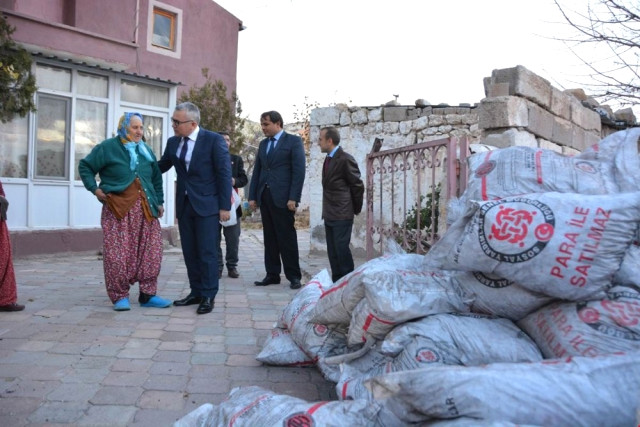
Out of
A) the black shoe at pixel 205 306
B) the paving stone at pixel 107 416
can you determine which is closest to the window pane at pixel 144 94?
the black shoe at pixel 205 306

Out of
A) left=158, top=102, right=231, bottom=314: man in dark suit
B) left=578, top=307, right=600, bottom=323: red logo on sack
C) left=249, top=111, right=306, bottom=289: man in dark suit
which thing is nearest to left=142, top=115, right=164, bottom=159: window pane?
left=249, top=111, right=306, bottom=289: man in dark suit

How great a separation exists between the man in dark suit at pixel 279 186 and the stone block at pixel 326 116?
2765mm

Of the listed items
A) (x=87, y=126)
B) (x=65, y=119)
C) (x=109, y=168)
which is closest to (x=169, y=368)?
(x=109, y=168)

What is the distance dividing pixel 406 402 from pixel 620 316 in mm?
900

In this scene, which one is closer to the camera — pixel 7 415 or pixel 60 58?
pixel 7 415

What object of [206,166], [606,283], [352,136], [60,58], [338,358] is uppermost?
[60,58]

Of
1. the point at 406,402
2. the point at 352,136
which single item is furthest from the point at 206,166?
the point at 352,136

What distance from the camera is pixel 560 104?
6176mm

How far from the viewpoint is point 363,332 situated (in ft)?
8.21

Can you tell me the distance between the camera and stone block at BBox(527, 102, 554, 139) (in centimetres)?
520

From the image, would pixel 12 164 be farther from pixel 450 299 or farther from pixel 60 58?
pixel 450 299

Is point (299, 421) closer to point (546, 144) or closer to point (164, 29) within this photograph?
point (546, 144)

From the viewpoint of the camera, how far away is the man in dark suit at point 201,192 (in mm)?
4594

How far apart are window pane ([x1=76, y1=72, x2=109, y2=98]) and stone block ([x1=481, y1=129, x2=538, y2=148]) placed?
632 cm
